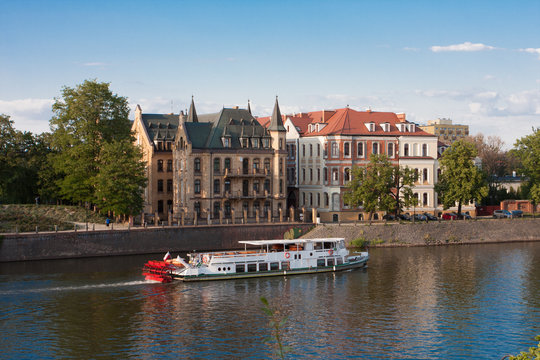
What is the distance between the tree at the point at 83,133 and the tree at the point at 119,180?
330 cm

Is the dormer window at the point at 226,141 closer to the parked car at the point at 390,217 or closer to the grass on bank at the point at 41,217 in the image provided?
the grass on bank at the point at 41,217

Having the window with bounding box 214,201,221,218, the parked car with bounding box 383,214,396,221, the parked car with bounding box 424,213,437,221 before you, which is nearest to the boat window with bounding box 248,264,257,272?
the window with bounding box 214,201,221,218

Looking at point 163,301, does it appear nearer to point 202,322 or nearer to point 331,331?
point 202,322

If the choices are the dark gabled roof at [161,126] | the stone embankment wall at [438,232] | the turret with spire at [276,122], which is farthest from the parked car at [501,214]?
the dark gabled roof at [161,126]

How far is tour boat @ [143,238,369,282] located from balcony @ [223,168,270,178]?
72.1ft

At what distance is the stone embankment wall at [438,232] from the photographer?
87688 mm

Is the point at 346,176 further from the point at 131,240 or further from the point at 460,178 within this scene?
the point at 131,240

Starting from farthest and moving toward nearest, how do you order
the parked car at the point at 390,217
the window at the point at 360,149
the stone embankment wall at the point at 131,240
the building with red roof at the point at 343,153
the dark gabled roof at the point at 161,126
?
the dark gabled roof at the point at 161,126
the window at the point at 360,149
the building with red roof at the point at 343,153
the parked car at the point at 390,217
the stone embankment wall at the point at 131,240

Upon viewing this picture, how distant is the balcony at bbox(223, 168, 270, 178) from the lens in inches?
3634

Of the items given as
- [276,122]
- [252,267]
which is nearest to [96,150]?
[276,122]

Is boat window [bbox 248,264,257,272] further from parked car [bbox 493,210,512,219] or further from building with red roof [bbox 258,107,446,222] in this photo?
parked car [bbox 493,210,512,219]

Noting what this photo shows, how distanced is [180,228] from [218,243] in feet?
17.3

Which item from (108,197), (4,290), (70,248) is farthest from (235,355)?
(108,197)

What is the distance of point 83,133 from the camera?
298 ft
